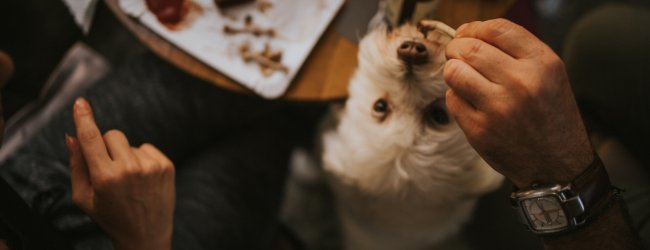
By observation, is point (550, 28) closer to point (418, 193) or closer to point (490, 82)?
point (418, 193)

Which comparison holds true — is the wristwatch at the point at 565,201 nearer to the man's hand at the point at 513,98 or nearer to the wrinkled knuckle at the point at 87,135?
the man's hand at the point at 513,98

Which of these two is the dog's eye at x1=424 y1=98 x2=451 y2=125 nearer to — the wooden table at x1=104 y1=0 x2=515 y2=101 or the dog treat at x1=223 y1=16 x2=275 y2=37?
the wooden table at x1=104 y1=0 x2=515 y2=101

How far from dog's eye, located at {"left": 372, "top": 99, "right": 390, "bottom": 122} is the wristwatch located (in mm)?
235

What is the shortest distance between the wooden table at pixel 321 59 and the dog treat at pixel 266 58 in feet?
0.15

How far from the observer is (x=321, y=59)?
37.3 inches

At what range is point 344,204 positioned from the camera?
1048mm

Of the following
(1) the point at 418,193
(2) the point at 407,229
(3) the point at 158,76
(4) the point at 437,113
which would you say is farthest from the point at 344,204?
(3) the point at 158,76

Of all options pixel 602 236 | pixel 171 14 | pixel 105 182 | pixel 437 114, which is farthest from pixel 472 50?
pixel 171 14

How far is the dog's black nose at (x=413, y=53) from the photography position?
65cm

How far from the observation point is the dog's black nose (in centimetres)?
65

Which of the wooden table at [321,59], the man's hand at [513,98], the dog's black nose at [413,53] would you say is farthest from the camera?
the wooden table at [321,59]

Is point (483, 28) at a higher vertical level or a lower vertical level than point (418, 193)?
higher

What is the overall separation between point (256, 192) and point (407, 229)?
343 millimetres

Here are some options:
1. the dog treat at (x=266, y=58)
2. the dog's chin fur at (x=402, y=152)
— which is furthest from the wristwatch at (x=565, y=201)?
the dog treat at (x=266, y=58)
